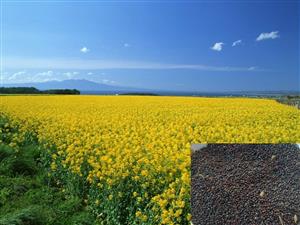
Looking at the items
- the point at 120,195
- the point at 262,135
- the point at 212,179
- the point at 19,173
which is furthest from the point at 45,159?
the point at 212,179

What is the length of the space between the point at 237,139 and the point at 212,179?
428cm

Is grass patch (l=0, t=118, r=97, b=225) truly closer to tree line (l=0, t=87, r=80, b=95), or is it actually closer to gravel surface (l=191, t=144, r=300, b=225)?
gravel surface (l=191, t=144, r=300, b=225)

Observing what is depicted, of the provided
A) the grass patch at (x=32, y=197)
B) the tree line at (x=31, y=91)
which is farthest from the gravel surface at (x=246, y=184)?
the tree line at (x=31, y=91)

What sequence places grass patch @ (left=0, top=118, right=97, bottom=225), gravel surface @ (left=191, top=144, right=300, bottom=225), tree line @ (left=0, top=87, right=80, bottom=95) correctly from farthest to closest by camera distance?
1. tree line @ (left=0, top=87, right=80, bottom=95)
2. grass patch @ (left=0, top=118, right=97, bottom=225)
3. gravel surface @ (left=191, top=144, right=300, bottom=225)

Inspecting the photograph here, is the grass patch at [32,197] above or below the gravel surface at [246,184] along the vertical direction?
below

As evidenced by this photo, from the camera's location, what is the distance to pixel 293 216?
4652 millimetres

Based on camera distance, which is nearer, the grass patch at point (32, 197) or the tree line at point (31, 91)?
the grass patch at point (32, 197)

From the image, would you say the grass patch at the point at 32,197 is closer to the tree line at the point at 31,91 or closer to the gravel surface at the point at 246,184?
the gravel surface at the point at 246,184

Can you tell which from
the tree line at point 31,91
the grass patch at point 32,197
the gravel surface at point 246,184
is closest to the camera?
the gravel surface at point 246,184

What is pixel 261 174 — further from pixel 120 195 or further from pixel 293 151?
pixel 120 195

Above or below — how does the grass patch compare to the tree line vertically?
below

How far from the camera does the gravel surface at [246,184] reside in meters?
4.61

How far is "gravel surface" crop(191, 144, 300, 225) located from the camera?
461 cm

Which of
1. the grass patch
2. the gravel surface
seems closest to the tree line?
the grass patch
